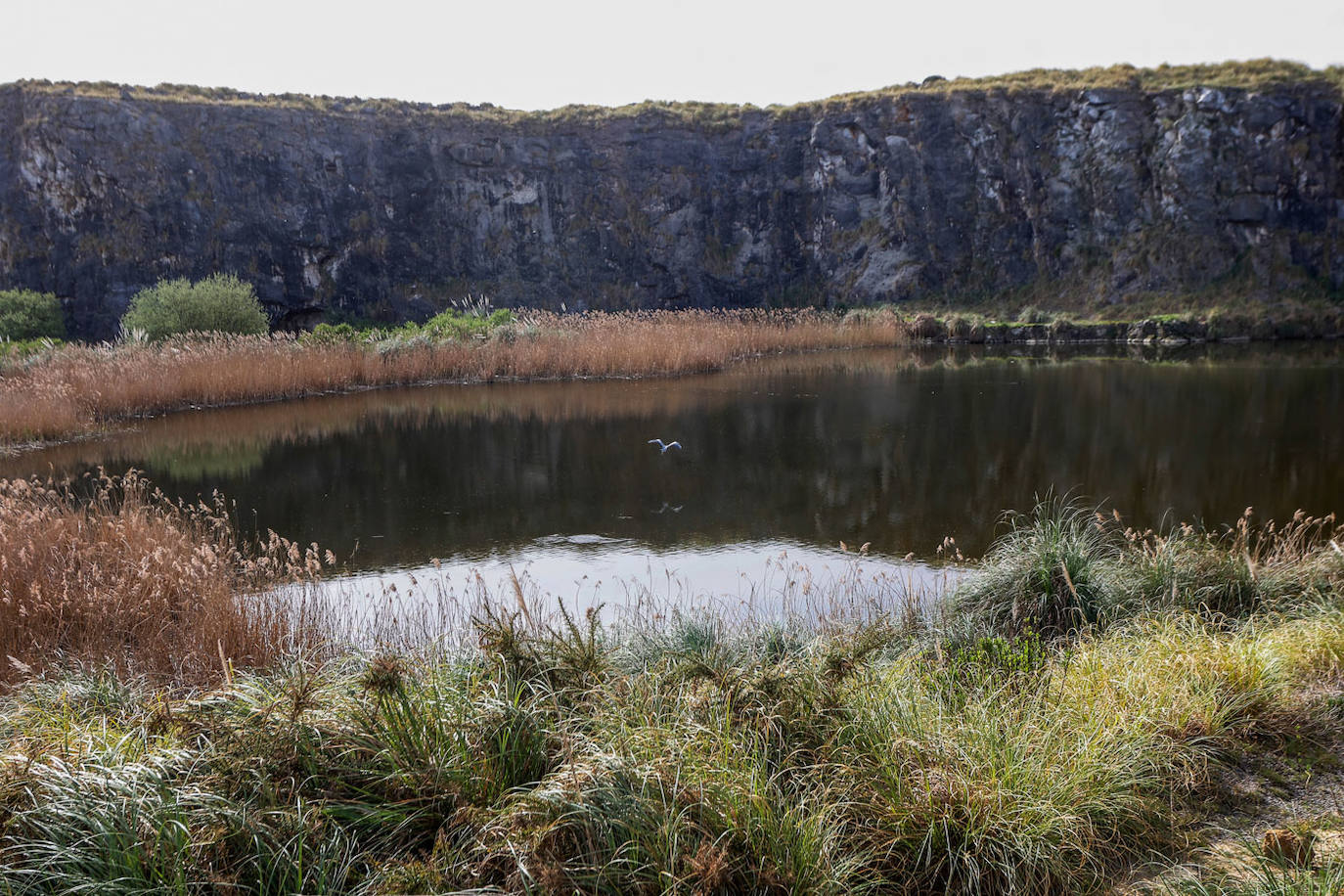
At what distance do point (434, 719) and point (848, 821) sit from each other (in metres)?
1.45

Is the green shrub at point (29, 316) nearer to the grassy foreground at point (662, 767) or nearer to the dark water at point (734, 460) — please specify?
the dark water at point (734, 460)

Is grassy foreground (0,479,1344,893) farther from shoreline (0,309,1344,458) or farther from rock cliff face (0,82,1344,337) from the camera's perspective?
rock cliff face (0,82,1344,337)

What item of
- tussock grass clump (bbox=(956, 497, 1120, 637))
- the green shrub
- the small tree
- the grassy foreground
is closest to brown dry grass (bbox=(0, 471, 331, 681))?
the grassy foreground

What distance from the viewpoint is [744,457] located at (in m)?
12.8

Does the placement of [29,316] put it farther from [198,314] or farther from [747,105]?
[747,105]

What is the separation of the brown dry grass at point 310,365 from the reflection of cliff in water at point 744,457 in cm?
81

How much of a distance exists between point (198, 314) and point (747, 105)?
29698 mm

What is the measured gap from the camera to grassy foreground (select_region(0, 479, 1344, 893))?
2.89m

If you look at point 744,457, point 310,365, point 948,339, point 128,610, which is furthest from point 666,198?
point 128,610

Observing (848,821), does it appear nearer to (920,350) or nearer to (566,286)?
(920,350)

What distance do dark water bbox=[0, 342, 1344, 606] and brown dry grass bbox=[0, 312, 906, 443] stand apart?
2.63ft

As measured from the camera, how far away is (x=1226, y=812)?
3.48m

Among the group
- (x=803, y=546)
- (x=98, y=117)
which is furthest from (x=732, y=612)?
(x=98, y=117)

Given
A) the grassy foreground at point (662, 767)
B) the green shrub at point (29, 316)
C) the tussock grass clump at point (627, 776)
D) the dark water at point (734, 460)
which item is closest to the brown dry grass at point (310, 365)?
the dark water at point (734, 460)
